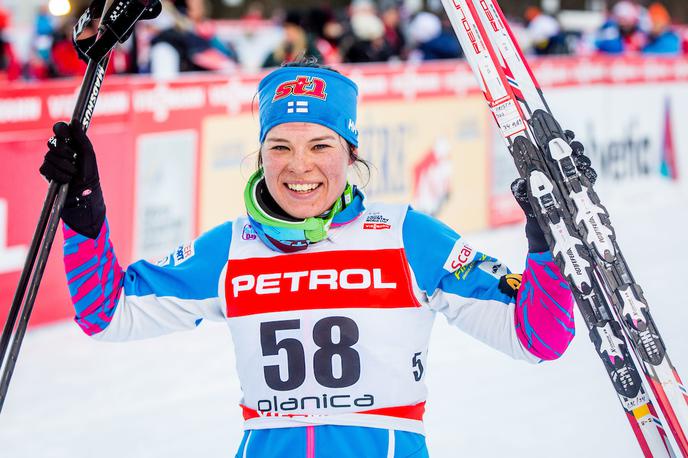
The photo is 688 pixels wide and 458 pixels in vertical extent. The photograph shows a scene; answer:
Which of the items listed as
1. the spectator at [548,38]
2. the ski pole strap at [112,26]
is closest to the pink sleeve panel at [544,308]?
the ski pole strap at [112,26]

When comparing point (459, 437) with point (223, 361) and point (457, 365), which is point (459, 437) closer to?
→ point (457, 365)

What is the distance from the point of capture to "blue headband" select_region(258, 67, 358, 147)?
7.27ft

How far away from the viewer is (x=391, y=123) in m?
7.44

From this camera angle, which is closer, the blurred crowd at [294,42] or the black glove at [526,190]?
the black glove at [526,190]

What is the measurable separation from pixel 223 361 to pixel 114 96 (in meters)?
1.68

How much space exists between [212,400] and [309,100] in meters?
2.48

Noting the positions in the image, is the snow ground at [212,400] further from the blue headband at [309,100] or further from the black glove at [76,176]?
the black glove at [76,176]

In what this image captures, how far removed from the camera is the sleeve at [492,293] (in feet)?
6.81

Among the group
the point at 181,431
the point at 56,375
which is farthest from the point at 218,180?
the point at 181,431

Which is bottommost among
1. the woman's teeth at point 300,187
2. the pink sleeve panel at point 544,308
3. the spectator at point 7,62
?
the pink sleeve panel at point 544,308

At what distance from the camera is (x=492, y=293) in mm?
2176

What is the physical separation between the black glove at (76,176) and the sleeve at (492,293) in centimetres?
69

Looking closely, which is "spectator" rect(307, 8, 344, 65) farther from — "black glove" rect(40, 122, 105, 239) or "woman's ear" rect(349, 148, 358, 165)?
"black glove" rect(40, 122, 105, 239)

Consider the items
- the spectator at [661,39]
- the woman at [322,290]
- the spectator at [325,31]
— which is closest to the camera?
the woman at [322,290]
